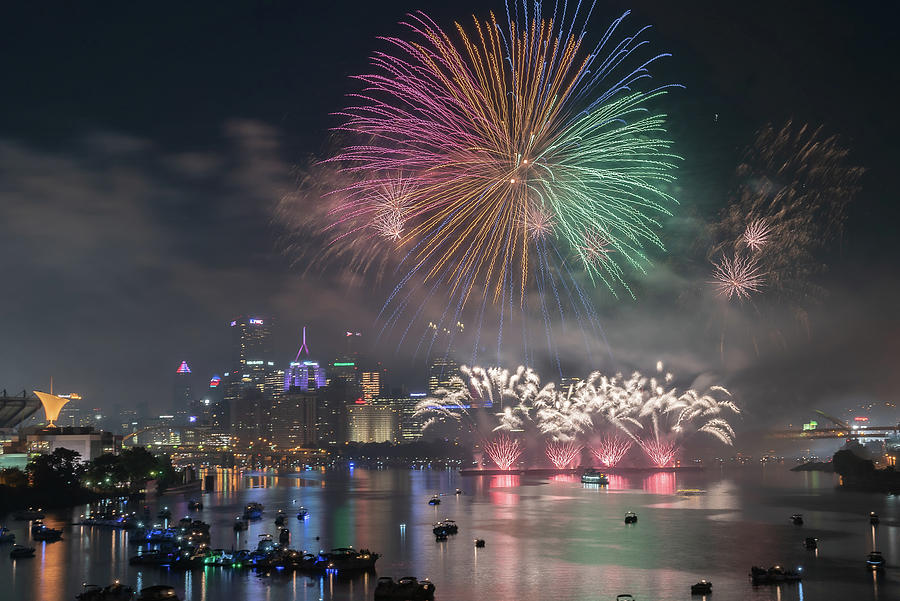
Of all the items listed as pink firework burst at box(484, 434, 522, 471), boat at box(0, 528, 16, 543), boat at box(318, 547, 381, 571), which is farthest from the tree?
pink firework burst at box(484, 434, 522, 471)

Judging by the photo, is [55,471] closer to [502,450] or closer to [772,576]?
[772,576]

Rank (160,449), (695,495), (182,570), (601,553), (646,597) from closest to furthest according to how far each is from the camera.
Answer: (646,597)
(182,570)
(601,553)
(695,495)
(160,449)

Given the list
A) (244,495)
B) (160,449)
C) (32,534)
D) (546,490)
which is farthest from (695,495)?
(160,449)

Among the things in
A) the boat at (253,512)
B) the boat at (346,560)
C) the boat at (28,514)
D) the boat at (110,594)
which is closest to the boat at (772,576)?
the boat at (346,560)

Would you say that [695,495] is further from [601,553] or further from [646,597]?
[646,597]

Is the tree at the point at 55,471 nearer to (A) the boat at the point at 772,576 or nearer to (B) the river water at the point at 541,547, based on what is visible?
(B) the river water at the point at 541,547

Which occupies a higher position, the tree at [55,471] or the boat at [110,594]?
the tree at [55,471]

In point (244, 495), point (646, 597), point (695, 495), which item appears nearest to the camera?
point (646, 597)
